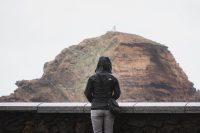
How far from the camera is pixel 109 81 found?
6.46 metres

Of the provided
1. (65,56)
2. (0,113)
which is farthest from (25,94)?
(0,113)

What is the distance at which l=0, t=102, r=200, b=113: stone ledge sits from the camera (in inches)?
254

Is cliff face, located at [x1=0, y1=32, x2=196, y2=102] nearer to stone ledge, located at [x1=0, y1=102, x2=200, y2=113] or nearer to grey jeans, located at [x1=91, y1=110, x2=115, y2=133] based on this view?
stone ledge, located at [x1=0, y1=102, x2=200, y2=113]

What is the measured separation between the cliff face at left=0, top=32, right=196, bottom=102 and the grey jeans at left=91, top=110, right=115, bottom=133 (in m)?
67.8

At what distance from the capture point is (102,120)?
646 cm

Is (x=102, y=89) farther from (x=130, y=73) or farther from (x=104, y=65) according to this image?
(x=130, y=73)

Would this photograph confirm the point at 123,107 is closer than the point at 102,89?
No

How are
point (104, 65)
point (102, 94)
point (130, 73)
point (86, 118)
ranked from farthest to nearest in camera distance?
point (130, 73), point (86, 118), point (104, 65), point (102, 94)

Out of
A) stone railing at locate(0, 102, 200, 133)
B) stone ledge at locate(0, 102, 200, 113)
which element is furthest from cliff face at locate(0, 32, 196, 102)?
stone ledge at locate(0, 102, 200, 113)

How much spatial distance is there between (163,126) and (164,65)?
7445cm

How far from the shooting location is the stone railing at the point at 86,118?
Answer: 6.55m

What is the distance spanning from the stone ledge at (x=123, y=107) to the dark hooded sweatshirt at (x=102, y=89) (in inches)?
16.0

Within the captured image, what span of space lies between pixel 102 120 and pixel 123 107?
47 centimetres

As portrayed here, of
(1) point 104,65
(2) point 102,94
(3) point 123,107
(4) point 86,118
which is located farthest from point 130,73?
(2) point 102,94
